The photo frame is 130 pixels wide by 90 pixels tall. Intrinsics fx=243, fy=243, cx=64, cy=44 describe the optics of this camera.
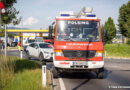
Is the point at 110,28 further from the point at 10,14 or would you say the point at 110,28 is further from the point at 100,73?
the point at 100,73

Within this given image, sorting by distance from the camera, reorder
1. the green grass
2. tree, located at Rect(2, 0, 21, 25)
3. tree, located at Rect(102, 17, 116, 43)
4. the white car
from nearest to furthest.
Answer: tree, located at Rect(2, 0, 21, 25) < the white car < the green grass < tree, located at Rect(102, 17, 116, 43)

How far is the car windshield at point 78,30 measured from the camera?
1081 cm

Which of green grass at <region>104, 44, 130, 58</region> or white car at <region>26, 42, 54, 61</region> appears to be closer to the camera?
white car at <region>26, 42, 54, 61</region>

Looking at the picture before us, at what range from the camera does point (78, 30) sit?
10.9 meters

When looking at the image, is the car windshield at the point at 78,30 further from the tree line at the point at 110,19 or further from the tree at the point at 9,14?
the tree at the point at 9,14

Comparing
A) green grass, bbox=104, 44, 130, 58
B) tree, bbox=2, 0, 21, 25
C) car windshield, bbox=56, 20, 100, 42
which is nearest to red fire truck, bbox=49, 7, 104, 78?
car windshield, bbox=56, 20, 100, 42

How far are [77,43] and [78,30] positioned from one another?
0.74 meters

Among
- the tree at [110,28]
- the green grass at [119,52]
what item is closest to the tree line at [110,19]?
the tree at [110,28]

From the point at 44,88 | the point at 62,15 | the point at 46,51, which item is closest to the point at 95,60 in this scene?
the point at 62,15

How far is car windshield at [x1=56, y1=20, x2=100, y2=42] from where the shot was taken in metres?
10.8

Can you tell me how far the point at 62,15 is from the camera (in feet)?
37.1

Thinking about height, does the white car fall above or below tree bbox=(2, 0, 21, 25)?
below

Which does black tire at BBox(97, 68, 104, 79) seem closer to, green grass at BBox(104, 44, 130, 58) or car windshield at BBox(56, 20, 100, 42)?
car windshield at BBox(56, 20, 100, 42)

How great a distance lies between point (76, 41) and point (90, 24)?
1083 mm
